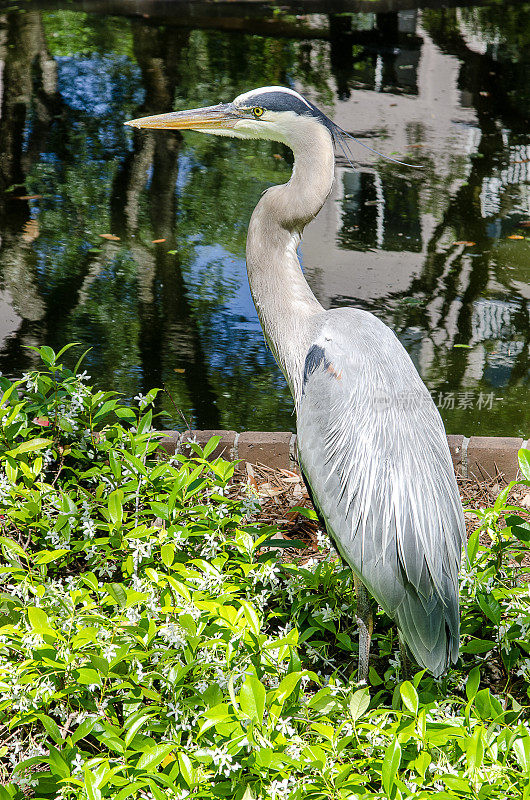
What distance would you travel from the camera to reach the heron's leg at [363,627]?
271 cm

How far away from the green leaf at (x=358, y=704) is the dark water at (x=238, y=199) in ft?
7.31

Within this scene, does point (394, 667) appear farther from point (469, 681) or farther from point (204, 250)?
point (204, 250)

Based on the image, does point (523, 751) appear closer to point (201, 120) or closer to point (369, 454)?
point (369, 454)

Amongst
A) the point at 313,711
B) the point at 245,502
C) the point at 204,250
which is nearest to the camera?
the point at 313,711

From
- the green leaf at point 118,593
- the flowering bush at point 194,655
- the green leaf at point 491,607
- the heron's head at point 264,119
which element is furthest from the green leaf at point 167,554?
the heron's head at point 264,119

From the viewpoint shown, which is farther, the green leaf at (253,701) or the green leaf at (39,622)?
the green leaf at (39,622)

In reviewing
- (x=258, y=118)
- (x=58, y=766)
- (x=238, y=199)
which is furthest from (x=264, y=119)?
(x=238, y=199)

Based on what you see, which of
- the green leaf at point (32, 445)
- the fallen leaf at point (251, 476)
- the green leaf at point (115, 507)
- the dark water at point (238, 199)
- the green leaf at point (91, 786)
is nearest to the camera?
the green leaf at point (91, 786)

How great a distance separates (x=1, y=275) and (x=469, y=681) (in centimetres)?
469

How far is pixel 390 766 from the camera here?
79.4 inches

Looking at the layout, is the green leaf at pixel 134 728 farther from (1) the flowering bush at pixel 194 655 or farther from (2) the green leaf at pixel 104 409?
(2) the green leaf at pixel 104 409

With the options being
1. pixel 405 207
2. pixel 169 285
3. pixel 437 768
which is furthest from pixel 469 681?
pixel 405 207

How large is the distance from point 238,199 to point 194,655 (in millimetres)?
5297

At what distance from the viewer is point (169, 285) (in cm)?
589
